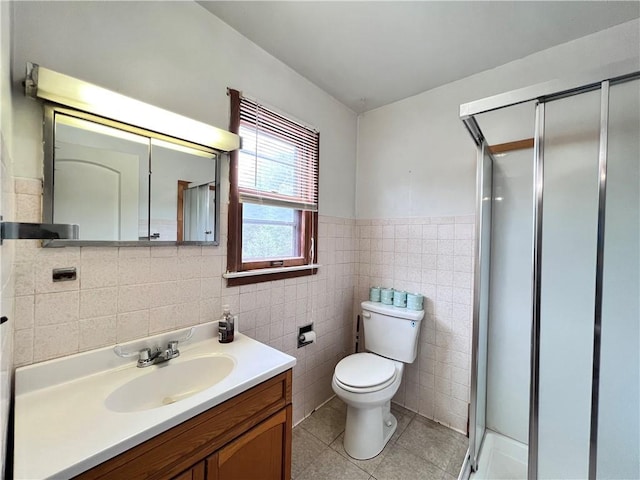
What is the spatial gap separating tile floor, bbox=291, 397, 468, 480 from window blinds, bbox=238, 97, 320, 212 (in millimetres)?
1528

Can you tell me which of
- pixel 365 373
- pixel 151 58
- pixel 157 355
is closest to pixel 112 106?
pixel 151 58

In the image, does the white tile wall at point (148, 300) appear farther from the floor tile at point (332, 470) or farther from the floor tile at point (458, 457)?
the floor tile at point (458, 457)

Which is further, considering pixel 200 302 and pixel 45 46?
pixel 200 302

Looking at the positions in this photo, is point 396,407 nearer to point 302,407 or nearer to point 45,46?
point 302,407

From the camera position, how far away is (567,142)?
1375mm

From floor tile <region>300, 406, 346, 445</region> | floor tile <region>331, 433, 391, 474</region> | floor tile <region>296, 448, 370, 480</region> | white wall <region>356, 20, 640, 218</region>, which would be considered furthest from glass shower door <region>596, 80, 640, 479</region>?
floor tile <region>300, 406, 346, 445</region>

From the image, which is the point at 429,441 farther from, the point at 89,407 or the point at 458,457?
Answer: the point at 89,407

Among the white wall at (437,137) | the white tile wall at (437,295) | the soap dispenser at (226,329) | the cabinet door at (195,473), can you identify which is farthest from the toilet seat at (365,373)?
the white wall at (437,137)

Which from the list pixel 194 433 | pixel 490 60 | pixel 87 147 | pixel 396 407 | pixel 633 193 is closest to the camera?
pixel 194 433

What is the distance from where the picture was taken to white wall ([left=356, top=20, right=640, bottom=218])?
1.46 m

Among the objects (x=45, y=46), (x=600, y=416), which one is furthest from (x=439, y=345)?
(x=45, y=46)

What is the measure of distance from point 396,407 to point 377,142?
216cm

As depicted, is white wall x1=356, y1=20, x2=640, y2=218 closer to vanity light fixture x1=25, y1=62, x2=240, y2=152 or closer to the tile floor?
vanity light fixture x1=25, y1=62, x2=240, y2=152

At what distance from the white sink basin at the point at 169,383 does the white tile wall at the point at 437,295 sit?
1420 mm
